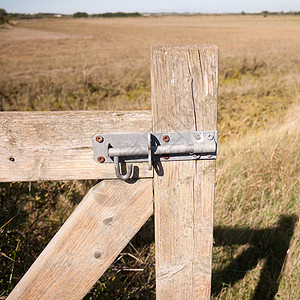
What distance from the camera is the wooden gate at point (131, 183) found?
834mm

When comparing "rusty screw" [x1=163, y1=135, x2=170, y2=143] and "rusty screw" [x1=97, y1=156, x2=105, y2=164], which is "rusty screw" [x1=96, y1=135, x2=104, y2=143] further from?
"rusty screw" [x1=163, y1=135, x2=170, y2=143]

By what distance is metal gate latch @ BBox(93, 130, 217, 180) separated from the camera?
32.9 inches

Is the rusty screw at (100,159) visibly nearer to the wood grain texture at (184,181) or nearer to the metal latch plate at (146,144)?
the metal latch plate at (146,144)

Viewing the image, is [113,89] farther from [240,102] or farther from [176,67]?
[176,67]

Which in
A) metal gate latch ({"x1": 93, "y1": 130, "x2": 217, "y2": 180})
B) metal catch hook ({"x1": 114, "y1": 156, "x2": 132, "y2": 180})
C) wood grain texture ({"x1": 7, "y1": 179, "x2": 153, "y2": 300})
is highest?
metal gate latch ({"x1": 93, "y1": 130, "x2": 217, "y2": 180})

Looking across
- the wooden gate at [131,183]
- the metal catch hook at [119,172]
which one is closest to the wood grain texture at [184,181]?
the wooden gate at [131,183]

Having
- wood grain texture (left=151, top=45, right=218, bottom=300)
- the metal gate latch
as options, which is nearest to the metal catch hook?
the metal gate latch

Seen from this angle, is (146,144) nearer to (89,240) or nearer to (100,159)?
(100,159)

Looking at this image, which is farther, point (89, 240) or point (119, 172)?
point (89, 240)

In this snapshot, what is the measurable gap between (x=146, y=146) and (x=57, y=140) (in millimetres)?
256

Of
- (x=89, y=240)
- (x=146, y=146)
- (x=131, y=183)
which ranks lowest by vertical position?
(x=89, y=240)

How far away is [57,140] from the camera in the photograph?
33.6 inches

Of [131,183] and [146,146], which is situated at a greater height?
[146,146]

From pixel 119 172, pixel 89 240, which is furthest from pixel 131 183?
pixel 89 240
